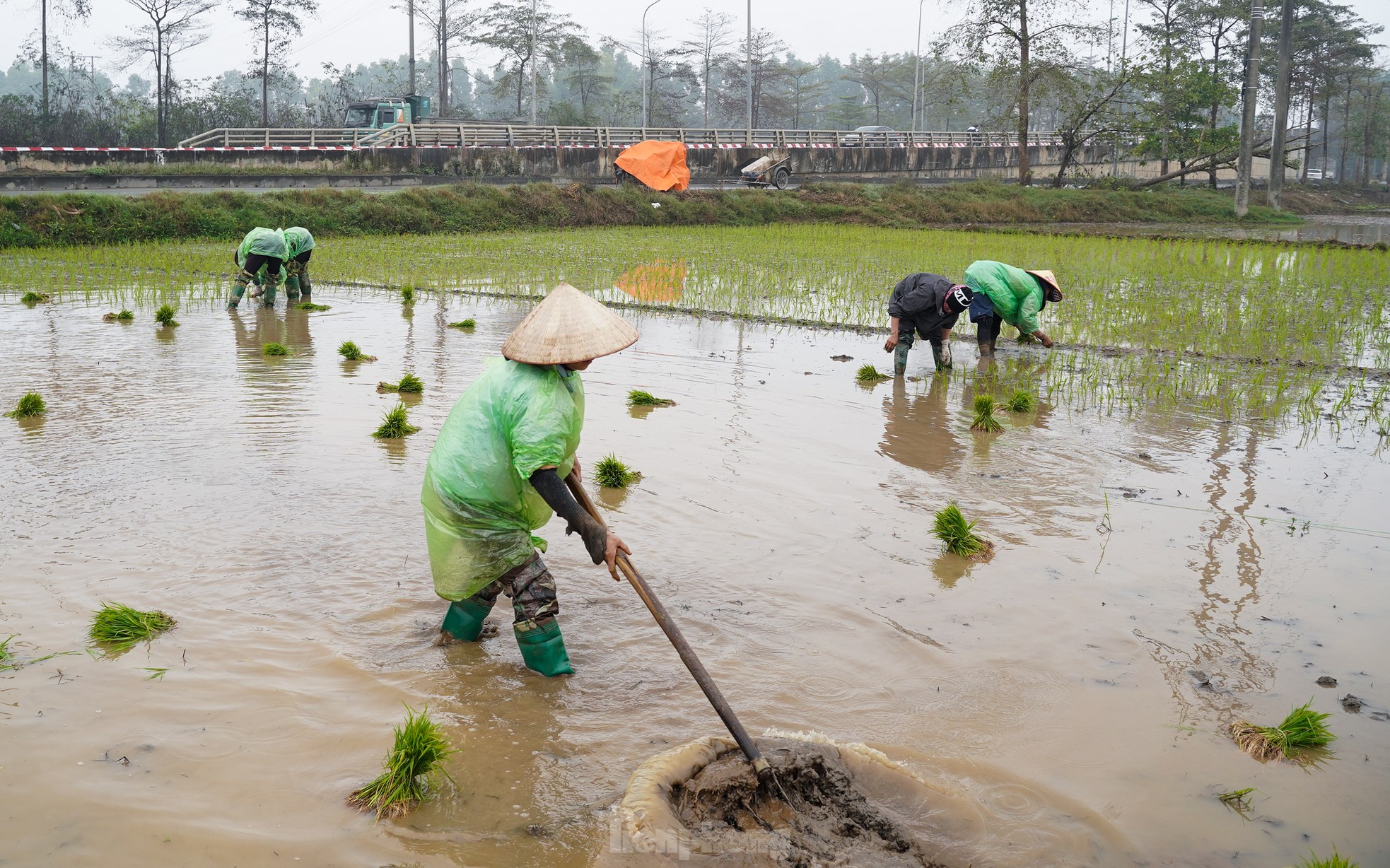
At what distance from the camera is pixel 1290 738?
3.14 metres

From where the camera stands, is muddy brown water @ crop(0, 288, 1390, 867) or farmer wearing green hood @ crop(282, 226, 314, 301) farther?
farmer wearing green hood @ crop(282, 226, 314, 301)

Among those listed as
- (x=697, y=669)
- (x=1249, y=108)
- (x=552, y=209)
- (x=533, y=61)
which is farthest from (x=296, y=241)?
(x=1249, y=108)

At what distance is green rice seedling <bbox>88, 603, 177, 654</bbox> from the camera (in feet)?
11.5

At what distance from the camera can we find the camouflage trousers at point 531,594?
3436 mm

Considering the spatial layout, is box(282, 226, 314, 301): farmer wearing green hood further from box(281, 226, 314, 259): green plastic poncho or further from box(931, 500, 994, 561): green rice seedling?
box(931, 500, 994, 561): green rice seedling

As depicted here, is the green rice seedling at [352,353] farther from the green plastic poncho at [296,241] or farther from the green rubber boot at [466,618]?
the green rubber boot at [466,618]

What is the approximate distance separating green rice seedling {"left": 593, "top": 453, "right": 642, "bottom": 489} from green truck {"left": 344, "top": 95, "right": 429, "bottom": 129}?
2837 centimetres

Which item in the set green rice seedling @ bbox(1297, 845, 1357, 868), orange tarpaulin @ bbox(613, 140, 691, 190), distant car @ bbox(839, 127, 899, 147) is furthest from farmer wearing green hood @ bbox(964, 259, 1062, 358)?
distant car @ bbox(839, 127, 899, 147)

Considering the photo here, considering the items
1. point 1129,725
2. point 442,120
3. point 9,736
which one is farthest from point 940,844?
point 442,120

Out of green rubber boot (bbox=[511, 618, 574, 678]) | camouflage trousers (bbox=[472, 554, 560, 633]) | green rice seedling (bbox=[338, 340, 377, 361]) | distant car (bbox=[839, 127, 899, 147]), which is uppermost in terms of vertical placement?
distant car (bbox=[839, 127, 899, 147])

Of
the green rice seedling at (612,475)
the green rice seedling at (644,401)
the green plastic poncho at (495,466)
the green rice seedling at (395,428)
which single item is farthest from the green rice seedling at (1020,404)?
the green plastic poncho at (495,466)

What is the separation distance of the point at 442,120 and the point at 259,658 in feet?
117

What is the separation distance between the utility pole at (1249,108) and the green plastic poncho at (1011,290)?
66.6ft

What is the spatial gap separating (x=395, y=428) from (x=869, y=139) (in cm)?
3464
